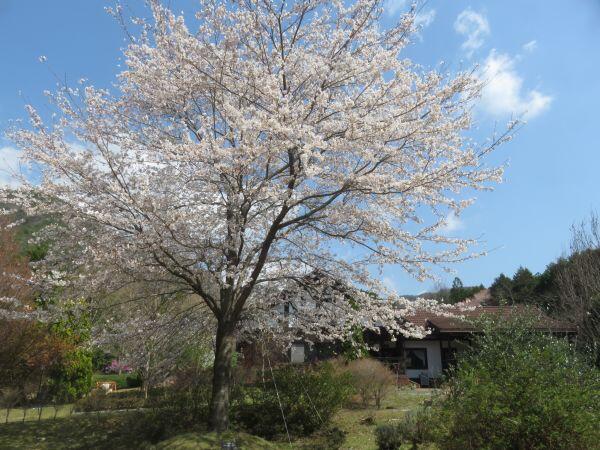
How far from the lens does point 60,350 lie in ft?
52.0

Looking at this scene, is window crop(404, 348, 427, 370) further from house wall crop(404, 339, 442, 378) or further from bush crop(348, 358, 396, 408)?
bush crop(348, 358, 396, 408)

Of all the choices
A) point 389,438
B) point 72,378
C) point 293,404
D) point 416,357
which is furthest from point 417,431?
point 416,357

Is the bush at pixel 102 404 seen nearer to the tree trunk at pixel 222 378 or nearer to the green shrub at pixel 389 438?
the tree trunk at pixel 222 378

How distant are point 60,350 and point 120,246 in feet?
34.3

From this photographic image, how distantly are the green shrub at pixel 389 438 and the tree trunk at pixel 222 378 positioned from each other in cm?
282

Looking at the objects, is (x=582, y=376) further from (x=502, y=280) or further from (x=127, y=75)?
(x=502, y=280)

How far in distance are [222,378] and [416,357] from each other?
1757 cm

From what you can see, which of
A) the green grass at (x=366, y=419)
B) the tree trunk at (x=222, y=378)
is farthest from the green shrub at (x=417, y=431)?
the tree trunk at (x=222, y=378)

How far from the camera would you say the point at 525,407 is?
18.8 feet

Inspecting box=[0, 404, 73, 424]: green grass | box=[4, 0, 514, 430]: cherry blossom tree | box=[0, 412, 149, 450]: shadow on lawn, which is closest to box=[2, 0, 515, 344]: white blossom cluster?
box=[4, 0, 514, 430]: cherry blossom tree

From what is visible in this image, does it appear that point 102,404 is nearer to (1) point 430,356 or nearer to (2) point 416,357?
(2) point 416,357

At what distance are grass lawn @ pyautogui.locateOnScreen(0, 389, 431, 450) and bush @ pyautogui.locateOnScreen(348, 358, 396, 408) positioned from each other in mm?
674

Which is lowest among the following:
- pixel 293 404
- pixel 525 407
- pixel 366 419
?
pixel 366 419

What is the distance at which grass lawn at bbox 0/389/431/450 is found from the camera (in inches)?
329
